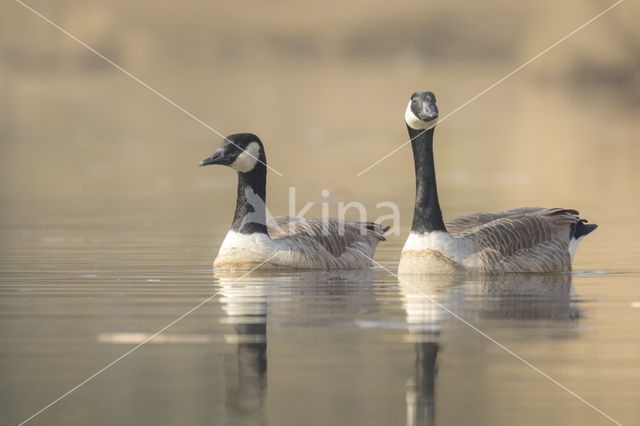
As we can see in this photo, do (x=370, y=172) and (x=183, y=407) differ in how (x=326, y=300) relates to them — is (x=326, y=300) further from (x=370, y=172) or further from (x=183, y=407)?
(x=370, y=172)

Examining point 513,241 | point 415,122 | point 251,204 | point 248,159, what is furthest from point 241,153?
point 513,241

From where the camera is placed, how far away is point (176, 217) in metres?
24.0

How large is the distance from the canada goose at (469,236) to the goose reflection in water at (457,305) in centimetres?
19

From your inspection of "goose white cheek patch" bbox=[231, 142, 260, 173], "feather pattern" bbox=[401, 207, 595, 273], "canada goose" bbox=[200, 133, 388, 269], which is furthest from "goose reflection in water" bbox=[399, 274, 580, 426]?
"goose white cheek patch" bbox=[231, 142, 260, 173]

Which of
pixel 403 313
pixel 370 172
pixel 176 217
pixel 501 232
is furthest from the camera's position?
pixel 370 172

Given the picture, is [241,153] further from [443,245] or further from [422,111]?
[443,245]

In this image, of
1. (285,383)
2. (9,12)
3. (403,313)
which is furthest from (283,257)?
(9,12)

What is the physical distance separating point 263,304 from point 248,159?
4.32 metres

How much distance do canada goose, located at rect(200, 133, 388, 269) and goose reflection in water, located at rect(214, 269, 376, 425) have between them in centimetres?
19

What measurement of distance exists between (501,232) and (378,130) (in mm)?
37285

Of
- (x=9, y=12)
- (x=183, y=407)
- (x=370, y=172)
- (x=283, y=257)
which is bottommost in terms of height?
(x=183, y=407)

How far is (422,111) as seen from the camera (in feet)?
52.1

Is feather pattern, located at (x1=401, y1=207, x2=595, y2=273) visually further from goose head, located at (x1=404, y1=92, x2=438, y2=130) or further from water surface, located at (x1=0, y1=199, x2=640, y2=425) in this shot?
goose head, located at (x1=404, y1=92, x2=438, y2=130)

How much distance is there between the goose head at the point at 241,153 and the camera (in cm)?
1709
